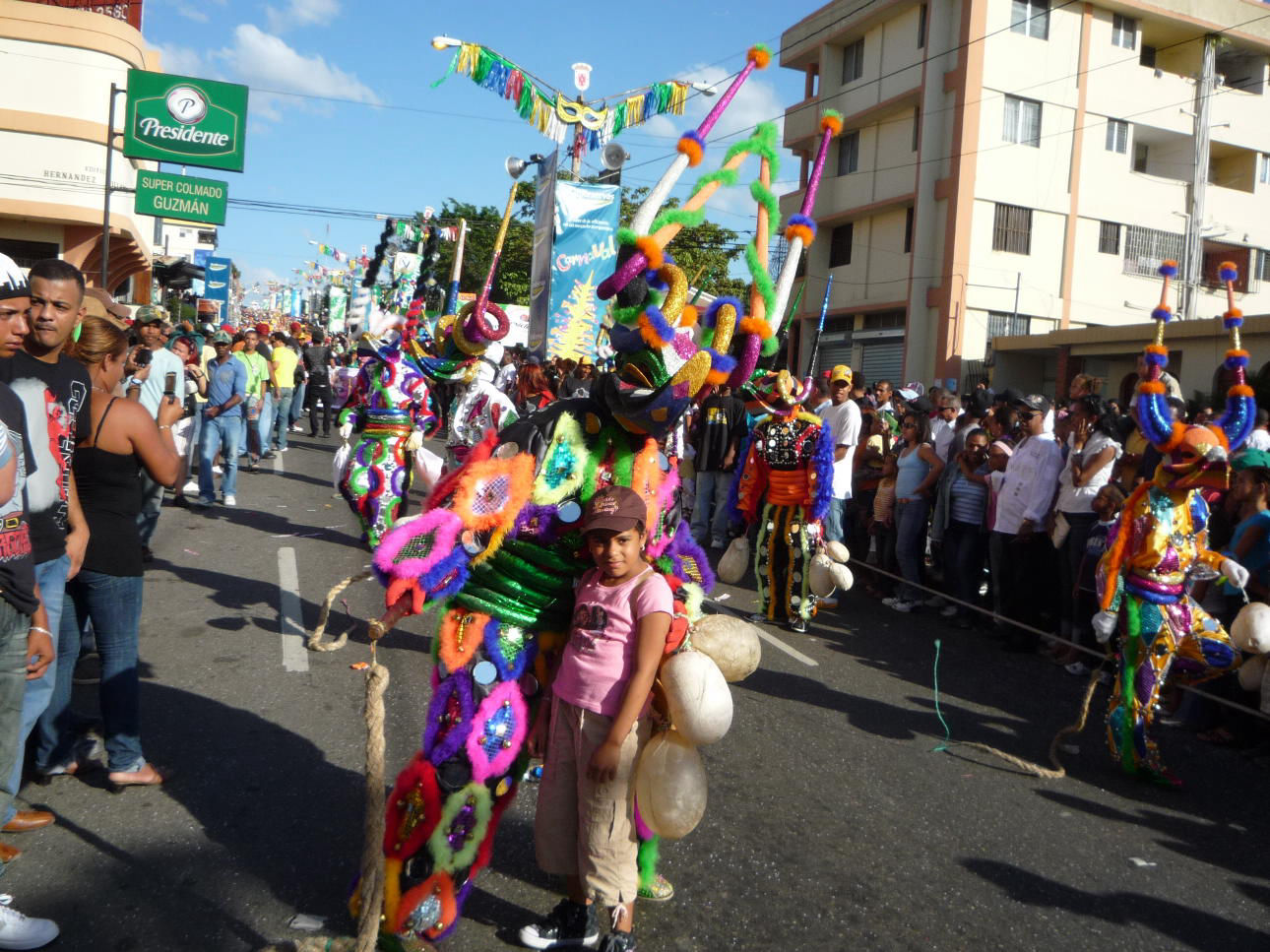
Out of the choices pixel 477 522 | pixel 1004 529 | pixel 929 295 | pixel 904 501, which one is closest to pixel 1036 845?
pixel 477 522

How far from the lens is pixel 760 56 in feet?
11.3

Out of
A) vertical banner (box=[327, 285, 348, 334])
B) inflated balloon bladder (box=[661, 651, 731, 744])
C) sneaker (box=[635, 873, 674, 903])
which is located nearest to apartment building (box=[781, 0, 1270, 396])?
vertical banner (box=[327, 285, 348, 334])

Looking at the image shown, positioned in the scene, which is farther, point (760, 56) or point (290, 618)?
point (290, 618)

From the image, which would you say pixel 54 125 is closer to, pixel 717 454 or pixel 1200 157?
pixel 717 454

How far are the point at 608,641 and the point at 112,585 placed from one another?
220 cm

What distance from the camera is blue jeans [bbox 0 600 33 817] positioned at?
290 cm

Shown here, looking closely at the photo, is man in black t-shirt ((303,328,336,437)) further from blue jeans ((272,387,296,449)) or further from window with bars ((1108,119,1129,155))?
window with bars ((1108,119,1129,155))

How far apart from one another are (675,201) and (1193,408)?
9411 mm

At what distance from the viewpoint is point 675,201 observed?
3.40 m

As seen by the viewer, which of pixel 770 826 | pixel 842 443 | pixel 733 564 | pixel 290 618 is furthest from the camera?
pixel 842 443

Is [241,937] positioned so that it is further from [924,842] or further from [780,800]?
[924,842]

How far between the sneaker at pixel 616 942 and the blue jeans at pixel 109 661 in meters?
2.18

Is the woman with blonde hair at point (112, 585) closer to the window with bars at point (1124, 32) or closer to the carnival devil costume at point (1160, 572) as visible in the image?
the carnival devil costume at point (1160, 572)

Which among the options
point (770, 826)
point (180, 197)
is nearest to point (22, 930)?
point (770, 826)
